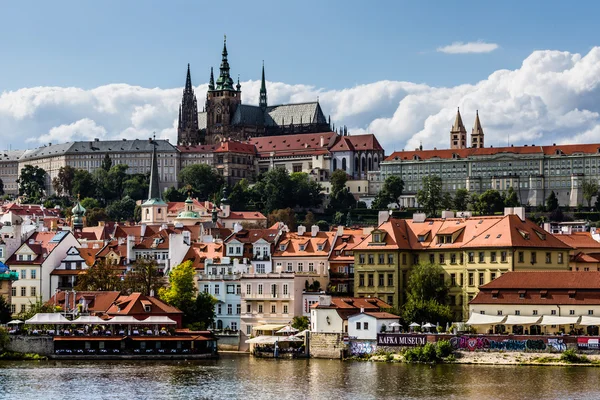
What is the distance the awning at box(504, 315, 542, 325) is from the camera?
82.7 meters

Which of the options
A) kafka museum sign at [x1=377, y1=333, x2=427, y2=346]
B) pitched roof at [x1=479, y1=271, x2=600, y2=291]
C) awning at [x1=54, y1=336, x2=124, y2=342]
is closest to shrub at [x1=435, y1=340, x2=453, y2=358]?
kafka museum sign at [x1=377, y1=333, x2=427, y2=346]

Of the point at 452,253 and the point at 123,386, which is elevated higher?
the point at 452,253

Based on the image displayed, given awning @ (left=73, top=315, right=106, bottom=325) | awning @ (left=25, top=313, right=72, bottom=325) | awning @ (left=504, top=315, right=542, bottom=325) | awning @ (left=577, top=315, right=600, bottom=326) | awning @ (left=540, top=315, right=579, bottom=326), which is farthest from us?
awning @ (left=73, top=315, right=106, bottom=325)

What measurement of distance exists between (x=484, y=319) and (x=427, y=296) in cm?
712

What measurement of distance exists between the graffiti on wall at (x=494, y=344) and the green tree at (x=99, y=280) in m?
28.2

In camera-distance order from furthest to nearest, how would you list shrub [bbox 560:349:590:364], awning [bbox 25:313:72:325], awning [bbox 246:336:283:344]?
awning [bbox 246:336:283:344], awning [bbox 25:313:72:325], shrub [bbox 560:349:590:364]

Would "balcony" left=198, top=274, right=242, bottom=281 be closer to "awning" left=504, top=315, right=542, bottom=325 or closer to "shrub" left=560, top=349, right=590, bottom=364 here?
"awning" left=504, top=315, right=542, bottom=325

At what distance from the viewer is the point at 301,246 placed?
100688mm

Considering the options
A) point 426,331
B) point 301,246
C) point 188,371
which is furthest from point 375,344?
point 301,246

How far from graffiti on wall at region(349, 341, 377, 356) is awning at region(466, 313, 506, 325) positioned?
547cm

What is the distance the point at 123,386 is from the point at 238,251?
32874 millimetres

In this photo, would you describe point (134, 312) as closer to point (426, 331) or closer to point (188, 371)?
point (188, 371)

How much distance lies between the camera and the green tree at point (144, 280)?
9931 cm

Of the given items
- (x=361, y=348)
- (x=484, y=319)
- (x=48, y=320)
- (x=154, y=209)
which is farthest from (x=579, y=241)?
(x=154, y=209)
